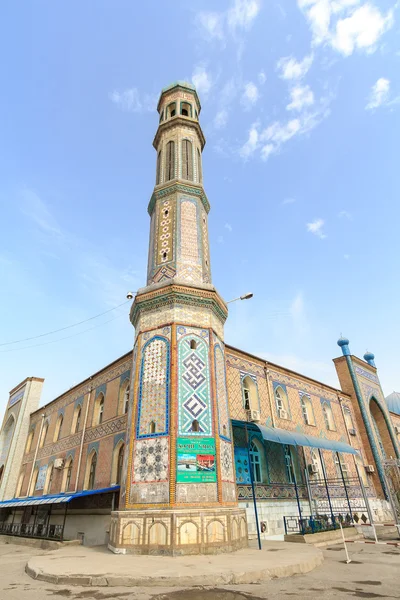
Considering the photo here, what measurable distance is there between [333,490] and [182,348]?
11.8 m

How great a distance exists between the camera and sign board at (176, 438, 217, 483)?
9.51 meters

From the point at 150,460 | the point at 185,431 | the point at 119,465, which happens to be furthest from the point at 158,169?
the point at 119,465

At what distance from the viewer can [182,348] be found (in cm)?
1141

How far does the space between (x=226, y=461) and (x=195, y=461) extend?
128 cm

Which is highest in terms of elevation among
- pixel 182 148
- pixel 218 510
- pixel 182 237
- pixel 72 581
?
pixel 182 148

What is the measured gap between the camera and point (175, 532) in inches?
337

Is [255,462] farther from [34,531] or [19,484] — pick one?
[19,484]

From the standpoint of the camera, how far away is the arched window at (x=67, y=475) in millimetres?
16984

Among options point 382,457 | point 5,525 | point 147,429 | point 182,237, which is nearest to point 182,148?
point 182,237

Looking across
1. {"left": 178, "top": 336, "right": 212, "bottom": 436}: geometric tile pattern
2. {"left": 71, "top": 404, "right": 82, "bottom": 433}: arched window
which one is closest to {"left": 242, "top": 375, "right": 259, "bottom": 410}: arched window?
{"left": 178, "top": 336, "right": 212, "bottom": 436}: geometric tile pattern

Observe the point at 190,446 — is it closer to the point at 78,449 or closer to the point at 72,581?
the point at 72,581

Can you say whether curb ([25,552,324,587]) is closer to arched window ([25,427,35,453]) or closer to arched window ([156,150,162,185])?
arched window ([156,150,162,185])

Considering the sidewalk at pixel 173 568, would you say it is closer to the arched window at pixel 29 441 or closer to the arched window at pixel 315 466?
the arched window at pixel 315 466

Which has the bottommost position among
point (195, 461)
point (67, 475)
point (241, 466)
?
point (195, 461)
